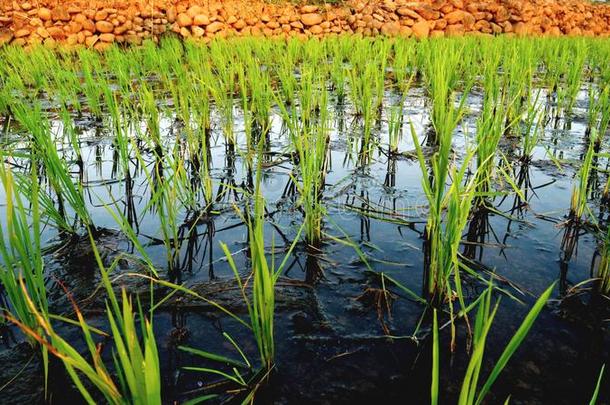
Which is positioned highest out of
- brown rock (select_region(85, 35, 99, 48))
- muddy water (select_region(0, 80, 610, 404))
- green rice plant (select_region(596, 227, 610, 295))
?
brown rock (select_region(85, 35, 99, 48))

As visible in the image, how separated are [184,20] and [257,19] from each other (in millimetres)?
1614

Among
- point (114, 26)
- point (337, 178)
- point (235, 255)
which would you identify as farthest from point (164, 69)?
point (114, 26)

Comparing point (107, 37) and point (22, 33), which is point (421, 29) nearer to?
point (107, 37)

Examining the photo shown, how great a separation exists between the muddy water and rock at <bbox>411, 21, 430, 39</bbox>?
27.6 feet

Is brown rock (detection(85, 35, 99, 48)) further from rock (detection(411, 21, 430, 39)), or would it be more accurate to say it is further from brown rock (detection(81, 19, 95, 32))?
rock (detection(411, 21, 430, 39))

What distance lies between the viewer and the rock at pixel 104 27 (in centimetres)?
850

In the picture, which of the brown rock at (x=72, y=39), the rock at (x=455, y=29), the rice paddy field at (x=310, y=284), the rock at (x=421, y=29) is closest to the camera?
the rice paddy field at (x=310, y=284)

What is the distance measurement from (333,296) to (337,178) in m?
0.97

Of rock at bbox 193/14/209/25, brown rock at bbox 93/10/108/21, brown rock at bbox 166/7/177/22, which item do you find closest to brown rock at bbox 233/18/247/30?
rock at bbox 193/14/209/25

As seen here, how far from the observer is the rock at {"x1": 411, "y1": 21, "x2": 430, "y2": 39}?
31.3 feet

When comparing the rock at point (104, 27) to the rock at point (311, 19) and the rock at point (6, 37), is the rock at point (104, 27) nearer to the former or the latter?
the rock at point (6, 37)

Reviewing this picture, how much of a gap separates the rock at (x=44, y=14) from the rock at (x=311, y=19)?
538cm

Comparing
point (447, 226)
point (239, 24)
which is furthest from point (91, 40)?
point (447, 226)

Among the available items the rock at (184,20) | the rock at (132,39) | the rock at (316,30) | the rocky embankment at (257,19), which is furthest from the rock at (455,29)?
the rock at (132,39)
